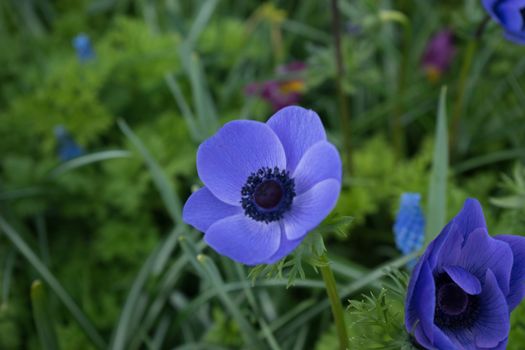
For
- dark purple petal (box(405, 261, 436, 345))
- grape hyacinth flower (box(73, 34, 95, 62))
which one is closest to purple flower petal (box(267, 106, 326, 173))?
dark purple petal (box(405, 261, 436, 345))

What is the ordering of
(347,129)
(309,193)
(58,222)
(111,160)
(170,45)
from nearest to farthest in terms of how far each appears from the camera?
1. (309,193)
2. (347,129)
3. (111,160)
4. (58,222)
5. (170,45)

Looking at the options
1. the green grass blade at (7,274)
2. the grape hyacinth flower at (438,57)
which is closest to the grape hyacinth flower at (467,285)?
the green grass blade at (7,274)

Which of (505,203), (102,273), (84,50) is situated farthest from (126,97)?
(505,203)

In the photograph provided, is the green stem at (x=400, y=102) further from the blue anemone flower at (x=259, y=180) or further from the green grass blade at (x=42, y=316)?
the green grass blade at (x=42, y=316)

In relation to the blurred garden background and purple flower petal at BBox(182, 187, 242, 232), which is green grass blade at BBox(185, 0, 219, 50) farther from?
purple flower petal at BBox(182, 187, 242, 232)

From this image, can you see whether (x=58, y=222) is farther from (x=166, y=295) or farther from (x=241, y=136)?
(x=241, y=136)
